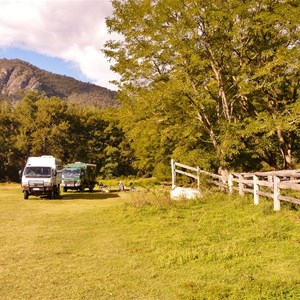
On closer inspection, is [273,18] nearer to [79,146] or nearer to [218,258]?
[218,258]

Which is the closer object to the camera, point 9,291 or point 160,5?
point 9,291

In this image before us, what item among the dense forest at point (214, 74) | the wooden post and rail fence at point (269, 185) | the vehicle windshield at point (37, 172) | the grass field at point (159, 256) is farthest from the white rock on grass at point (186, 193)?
the vehicle windshield at point (37, 172)

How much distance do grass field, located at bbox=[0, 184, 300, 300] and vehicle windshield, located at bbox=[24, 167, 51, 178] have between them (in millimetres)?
12551

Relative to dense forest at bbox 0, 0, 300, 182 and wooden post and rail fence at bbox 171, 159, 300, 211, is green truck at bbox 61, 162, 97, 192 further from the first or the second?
wooden post and rail fence at bbox 171, 159, 300, 211

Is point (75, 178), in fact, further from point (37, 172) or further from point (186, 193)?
point (186, 193)

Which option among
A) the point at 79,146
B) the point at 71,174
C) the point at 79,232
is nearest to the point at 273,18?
the point at 79,232

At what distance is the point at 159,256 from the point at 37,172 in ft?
64.3

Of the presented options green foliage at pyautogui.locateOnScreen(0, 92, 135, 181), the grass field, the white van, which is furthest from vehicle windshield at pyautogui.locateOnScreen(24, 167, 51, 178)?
green foliage at pyautogui.locateOnScreen(0, 92, 135, 181)

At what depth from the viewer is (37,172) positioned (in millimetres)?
25266

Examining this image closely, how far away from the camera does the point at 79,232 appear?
10664 mm

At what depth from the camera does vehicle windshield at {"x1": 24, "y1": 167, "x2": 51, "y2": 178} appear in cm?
2497

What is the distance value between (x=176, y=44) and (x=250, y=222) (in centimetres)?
981

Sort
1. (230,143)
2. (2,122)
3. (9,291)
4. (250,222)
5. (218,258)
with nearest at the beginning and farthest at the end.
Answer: (9,291), (218,258), (250,222), (230,143), (2,122)

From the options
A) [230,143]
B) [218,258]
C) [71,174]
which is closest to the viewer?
[218,258]
